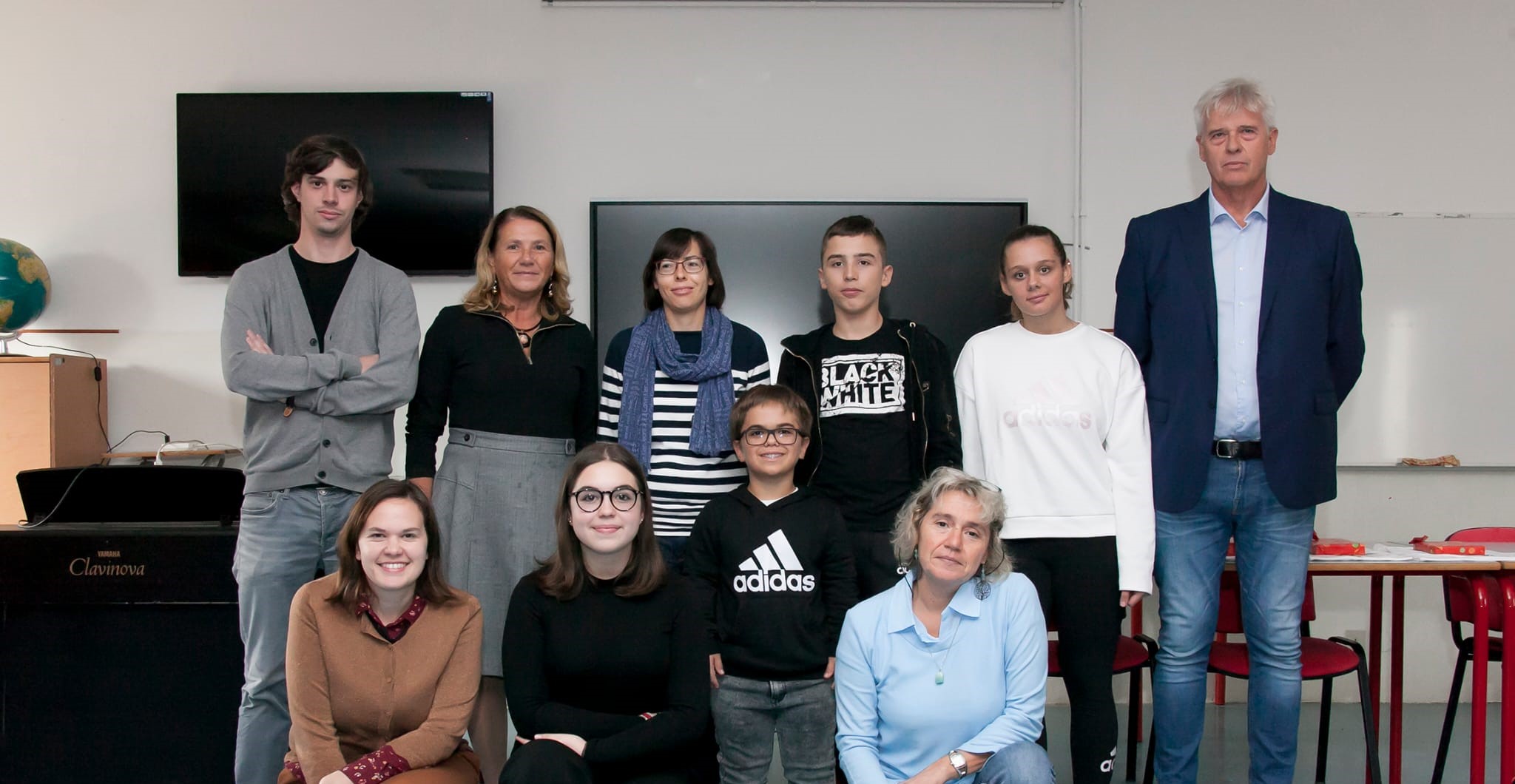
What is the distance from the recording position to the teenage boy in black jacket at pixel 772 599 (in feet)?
7.19

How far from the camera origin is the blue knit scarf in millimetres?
2432

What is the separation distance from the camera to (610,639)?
2.02m

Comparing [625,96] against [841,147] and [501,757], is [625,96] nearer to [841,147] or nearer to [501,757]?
[841,147]

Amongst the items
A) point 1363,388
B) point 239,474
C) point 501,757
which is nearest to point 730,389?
point 501,757

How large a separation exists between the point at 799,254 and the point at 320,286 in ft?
6.62

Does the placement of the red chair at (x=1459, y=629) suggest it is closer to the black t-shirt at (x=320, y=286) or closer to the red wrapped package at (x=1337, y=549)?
the red wrapped package at (x=1337, y=549)

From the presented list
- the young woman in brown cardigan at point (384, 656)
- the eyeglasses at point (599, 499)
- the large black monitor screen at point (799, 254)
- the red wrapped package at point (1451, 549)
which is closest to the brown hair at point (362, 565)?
the young woman in brown cardigan at point (384, 656)

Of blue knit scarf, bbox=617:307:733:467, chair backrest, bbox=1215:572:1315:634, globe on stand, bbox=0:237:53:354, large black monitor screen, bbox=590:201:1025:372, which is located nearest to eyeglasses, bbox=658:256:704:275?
blue knit scarf, bbox=617:307:733:467

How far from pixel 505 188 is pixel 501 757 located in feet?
7.70

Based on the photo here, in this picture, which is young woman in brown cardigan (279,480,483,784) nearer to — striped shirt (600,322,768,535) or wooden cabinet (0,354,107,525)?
striped shirt (600,322,768,535)

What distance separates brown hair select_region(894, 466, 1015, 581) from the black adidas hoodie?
203 mm

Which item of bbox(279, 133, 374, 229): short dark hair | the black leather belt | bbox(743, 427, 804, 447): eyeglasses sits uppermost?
bbox(279, 133, 374, 229): short dark hair

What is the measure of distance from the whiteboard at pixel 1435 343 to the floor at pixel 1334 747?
0.97m

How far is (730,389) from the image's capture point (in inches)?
97.8
